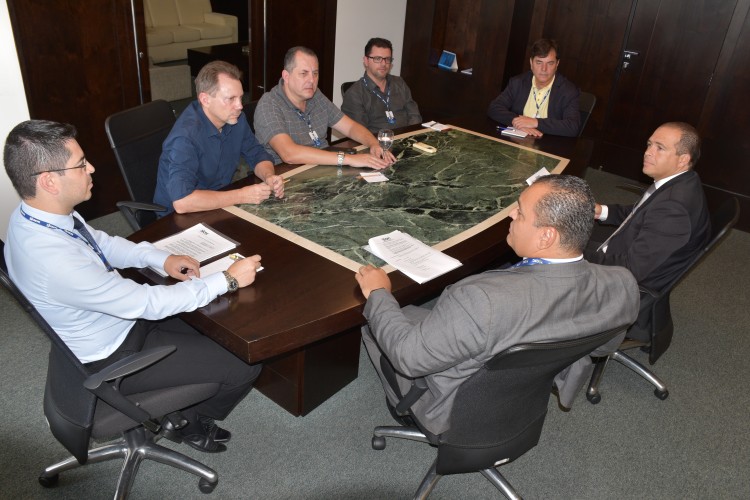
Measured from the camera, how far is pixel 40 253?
161 centimetres

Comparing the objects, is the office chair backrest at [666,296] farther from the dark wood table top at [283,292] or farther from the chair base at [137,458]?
the chair base at [137,458]

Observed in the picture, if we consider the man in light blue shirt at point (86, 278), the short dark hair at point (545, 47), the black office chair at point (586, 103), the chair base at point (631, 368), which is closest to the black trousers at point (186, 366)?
the man in light blue shirt at point (86, 278)

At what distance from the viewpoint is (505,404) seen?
168 centimetres

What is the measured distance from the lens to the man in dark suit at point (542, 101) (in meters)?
3.84

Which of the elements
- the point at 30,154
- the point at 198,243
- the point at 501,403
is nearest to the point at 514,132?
the point at 198,243

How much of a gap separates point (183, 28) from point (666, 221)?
13.1 ft

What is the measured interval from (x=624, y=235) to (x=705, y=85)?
3064 mm

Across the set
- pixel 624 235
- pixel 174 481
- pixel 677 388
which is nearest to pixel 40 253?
pixel 174 481

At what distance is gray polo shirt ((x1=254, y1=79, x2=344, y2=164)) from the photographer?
298 centimetres

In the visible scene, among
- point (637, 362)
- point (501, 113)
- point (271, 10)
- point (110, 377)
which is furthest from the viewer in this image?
point (271, 10)

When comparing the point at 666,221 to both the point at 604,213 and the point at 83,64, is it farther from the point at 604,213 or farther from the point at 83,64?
the point at 83,64

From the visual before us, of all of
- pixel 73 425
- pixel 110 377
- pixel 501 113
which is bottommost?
pixel 73 425

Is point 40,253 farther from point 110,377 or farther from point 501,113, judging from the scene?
point 501,113

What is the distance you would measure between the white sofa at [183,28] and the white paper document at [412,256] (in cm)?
320
